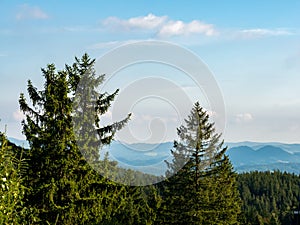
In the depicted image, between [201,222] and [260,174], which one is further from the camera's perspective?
[260,174]

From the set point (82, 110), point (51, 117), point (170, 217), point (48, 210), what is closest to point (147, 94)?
point (82, 110)

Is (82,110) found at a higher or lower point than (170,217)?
higher

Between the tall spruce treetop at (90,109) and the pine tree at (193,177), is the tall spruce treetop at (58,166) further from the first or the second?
the pine tree at (193,177)

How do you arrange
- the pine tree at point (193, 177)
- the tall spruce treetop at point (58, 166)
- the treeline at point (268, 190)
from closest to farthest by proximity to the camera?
the tall spruce treetop at point (58, 166) < the pine tree at point (193, 177) < the treeline at point (268, 190)

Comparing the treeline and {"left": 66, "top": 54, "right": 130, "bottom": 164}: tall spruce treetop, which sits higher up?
the treeline

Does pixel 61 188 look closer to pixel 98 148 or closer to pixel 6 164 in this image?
pixel 98 148

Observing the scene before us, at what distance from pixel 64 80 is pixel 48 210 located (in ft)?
14.8

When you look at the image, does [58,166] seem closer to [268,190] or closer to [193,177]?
[193,177]

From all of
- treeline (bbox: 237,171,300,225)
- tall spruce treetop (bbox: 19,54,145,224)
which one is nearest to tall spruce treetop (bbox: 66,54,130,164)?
tall spruce treetop (bbox: 19,54,145,224)

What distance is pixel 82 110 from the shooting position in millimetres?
17062

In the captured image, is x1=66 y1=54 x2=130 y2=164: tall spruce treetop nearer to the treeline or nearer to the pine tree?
the pine tree

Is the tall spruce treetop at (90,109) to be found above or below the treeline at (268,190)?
below

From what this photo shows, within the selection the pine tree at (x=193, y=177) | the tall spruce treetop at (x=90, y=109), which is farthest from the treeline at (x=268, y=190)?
the tall spruce treetop at (x=90, y=109)

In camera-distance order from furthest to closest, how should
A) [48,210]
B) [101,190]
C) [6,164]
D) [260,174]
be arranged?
[260,174] < [101,190] < [48,210] < [6,164]
